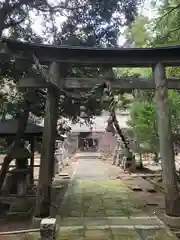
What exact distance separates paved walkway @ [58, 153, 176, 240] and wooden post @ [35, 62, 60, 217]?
21.6 inches

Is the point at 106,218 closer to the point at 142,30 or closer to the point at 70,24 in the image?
the point at 70,24

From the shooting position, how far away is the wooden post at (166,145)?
6.90 metres

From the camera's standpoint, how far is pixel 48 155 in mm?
7160

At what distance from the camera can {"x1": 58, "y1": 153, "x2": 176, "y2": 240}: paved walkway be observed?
5.92 metres

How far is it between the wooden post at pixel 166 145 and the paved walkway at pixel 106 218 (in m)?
0.56

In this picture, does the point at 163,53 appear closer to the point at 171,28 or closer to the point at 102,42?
the point at 102,42

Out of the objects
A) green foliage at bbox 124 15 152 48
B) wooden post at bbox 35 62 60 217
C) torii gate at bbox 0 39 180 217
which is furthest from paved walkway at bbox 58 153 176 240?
green foliage at bbox 124 15 152 48

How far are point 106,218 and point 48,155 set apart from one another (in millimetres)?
2054

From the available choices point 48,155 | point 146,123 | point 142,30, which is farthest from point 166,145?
point 142,30

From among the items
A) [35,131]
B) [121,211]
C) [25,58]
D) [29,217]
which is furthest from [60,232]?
[35,131]

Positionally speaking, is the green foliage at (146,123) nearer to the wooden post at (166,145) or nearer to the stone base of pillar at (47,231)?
the wooden post at (166,145)

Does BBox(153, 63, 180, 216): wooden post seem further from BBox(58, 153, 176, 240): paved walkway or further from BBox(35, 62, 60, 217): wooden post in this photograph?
BBox(35, 62, 60, 217): wooden post

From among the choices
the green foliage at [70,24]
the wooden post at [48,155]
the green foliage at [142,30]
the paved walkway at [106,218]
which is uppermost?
the green foliage at [142,30]

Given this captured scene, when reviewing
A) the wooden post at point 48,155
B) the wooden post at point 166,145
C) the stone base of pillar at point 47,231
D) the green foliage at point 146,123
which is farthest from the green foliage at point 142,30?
the stone base of pillar at point 47,231
